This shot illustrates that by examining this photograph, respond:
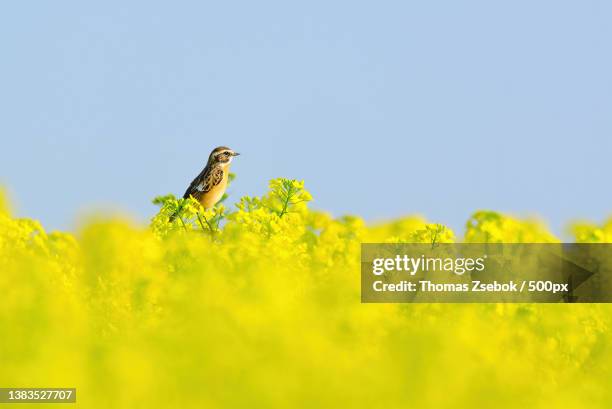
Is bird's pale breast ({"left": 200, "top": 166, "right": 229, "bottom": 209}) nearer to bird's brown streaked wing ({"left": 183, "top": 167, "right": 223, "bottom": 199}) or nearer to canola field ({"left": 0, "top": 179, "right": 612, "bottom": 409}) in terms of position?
bird's brown streaked wing ({"left": 183, "top": 167, "right": 223, "bottom": 199})

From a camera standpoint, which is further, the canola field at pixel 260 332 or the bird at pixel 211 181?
the bird at pixel 211 181

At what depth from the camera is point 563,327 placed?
30.7 feet

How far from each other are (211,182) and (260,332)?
8.96 meters

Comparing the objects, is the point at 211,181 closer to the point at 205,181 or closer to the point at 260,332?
the point at 205,181

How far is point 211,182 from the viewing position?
14.2m

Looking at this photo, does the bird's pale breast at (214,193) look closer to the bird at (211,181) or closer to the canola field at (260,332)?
the bird at (211,181)

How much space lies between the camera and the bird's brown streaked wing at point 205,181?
46.6 ft

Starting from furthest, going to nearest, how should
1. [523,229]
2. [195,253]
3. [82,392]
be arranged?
1. [523,229]
2. [195,253]
3. [82,392]

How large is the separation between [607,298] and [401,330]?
5.72 m

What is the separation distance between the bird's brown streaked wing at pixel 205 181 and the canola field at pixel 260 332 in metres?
3.20

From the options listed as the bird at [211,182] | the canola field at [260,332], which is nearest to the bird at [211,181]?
the bird at [211,182]

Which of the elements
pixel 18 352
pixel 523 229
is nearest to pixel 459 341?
pixel 18 352

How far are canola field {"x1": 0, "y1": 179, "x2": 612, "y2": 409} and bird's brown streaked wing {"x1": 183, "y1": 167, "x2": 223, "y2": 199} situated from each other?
3.20 metres

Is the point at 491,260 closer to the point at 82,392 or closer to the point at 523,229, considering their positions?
the point at 523,229
